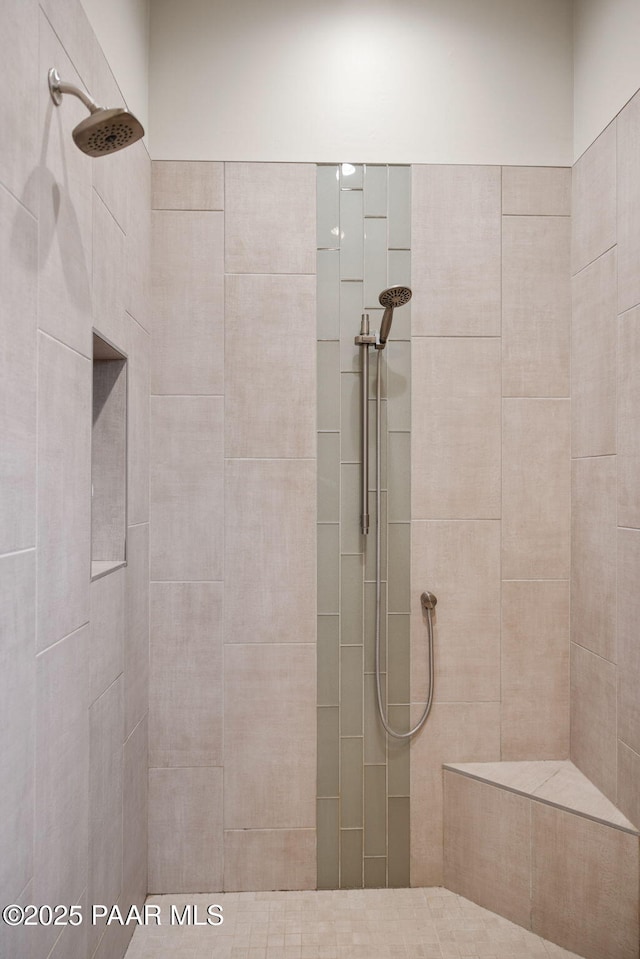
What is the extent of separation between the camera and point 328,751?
2.05m

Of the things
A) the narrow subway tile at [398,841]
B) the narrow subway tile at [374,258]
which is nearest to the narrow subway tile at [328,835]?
the narrow subway tile at [398,841]

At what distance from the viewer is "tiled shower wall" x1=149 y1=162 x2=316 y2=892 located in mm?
2031

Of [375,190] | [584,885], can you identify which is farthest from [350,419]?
[584,885]

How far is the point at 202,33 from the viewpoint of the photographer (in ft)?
6.69

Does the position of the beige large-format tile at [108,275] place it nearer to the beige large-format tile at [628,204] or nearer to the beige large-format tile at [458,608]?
the beige large-format tile at [458,608]

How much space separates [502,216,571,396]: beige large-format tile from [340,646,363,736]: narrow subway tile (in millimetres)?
988

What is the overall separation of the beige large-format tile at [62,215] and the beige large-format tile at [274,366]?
0.67 m

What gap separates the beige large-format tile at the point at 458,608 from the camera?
207cm

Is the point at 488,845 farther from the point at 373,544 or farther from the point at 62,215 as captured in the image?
the point at 62,215

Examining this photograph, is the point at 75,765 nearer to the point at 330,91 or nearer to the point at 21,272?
the point at 21,272

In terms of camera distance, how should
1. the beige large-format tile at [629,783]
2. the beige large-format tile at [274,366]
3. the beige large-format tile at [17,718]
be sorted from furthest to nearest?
the beige large-format tile at [274,366], the beige large-format tile at [629,783], the beige large-format tile at [17,718]

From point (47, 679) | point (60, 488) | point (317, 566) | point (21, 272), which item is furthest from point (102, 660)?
point (21, 272)

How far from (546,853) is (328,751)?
2.27 ft

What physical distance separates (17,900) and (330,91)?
7.37 ft
